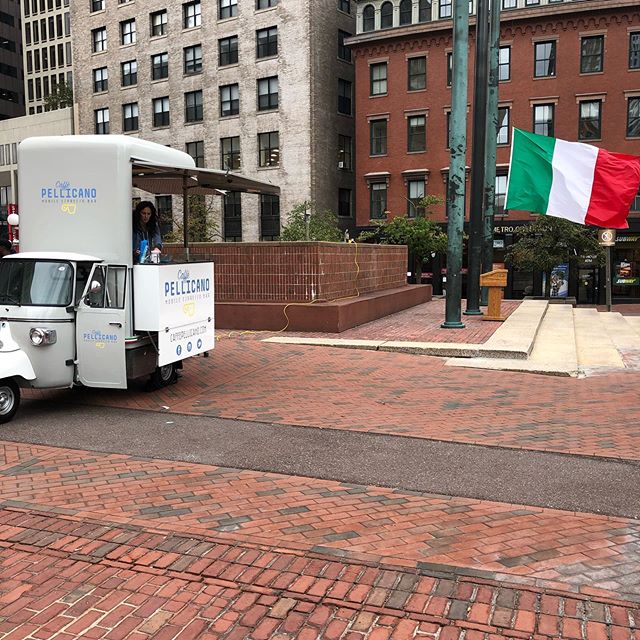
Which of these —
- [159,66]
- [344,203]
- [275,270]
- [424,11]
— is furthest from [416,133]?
[275,270]

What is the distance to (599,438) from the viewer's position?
6.67m

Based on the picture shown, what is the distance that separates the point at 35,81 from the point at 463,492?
85.5 metres

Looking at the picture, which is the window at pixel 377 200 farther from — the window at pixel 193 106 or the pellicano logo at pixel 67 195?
the pellicano logo at pixel 67 195

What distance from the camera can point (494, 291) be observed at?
16.7 metres

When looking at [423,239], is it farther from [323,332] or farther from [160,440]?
[160,440]

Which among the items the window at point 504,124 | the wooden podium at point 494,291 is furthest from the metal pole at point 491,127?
the window at point 504,124

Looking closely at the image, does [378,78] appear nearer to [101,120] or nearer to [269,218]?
[269,218]

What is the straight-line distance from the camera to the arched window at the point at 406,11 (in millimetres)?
41688

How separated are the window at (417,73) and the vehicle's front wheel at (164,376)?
35938 mm

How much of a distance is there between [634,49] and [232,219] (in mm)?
26613

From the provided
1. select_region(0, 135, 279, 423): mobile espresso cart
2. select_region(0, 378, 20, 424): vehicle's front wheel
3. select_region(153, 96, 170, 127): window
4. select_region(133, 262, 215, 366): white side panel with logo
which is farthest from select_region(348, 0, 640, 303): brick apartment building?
select_region(0, 378, 20, 424): vehicle's front wheel

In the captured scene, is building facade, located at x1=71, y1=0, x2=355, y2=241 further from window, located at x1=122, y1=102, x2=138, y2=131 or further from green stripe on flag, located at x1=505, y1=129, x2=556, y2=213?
green stripe on flag, located at x1=505, y1=129, x2=556, y2=213

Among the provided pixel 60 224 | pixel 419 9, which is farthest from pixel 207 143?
pixel 60 224

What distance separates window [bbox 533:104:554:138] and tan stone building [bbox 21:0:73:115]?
5374 centimetres
